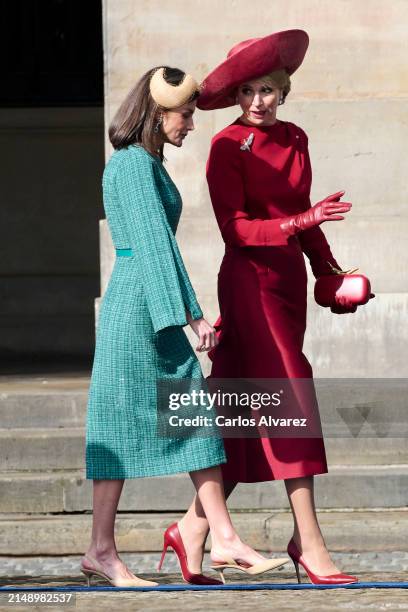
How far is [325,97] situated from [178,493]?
253 cm

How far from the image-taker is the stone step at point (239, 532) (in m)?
7.34

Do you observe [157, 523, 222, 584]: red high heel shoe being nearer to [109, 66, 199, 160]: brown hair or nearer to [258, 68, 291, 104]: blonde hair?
[109, 66, 199, 160]: brown hair

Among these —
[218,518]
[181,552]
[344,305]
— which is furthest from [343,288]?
[181,552]

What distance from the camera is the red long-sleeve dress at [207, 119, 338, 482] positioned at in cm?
596

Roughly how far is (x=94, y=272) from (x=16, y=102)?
1526 millimetres

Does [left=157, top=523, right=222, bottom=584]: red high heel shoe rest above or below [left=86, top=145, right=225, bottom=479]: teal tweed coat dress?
below

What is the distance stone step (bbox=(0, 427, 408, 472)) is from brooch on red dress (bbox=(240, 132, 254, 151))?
2.54 meters

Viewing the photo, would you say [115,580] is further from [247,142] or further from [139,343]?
[247,142]

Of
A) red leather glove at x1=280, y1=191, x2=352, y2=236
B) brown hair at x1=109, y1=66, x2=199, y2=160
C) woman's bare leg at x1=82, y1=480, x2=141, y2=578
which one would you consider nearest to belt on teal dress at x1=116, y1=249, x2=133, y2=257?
brown hair at x1=109, y1=66, x2=199, y2=160

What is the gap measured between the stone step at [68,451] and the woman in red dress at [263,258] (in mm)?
2137

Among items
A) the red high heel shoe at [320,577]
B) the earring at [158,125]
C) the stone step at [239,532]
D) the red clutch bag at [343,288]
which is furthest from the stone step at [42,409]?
the earring at [158,125]

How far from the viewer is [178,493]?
777 cm

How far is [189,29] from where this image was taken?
9.13m

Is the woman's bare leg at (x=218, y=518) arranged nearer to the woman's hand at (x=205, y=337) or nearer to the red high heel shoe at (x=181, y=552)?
the red high heel shoe at (x=181, y=552)
